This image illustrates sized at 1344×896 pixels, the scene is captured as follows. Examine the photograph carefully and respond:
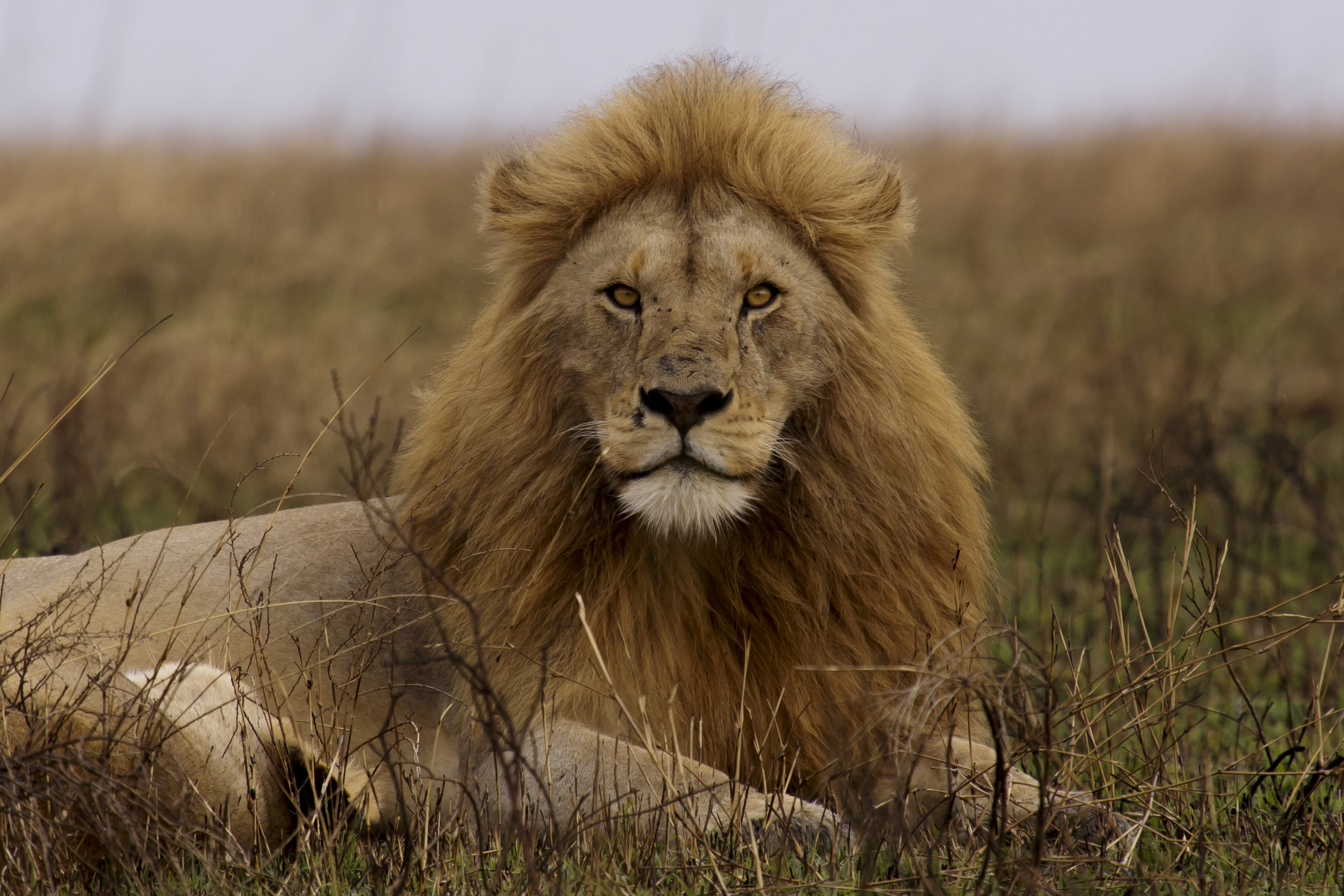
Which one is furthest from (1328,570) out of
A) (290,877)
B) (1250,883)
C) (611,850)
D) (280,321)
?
(280,321)

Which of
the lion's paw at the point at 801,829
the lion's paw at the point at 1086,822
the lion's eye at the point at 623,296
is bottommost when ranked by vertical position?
the lion's paw at the point at 801,829

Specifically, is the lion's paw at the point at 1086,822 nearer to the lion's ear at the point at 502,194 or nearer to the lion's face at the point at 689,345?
the lion's face at the point at 689,345

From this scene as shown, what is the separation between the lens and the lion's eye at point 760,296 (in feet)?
11.4

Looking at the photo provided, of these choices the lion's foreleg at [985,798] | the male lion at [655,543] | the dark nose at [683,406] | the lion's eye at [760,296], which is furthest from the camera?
the lion's eye at [760,296]

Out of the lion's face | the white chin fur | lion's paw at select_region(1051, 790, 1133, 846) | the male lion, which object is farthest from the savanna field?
the white chin fur

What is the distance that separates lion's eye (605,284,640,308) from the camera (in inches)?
138

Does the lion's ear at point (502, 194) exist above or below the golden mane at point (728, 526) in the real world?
above

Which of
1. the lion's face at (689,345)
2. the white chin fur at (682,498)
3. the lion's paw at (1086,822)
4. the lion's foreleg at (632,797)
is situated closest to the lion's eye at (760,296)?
the lion's face at (689,345)

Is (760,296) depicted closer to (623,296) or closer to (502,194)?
(623,296)

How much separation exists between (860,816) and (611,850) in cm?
52

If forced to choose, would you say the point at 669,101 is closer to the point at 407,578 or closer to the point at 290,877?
the point at 407,578

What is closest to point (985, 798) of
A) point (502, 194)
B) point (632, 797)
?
point (632, 797)

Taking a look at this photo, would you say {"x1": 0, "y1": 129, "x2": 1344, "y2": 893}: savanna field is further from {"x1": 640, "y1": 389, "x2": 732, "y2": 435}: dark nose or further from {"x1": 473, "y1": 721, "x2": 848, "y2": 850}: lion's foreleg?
{"x1": 640, "y1": 389, "x2": 732, "y2": 435}: dark nose

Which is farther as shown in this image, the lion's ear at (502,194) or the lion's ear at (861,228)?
the lion's ear at (502,194)
